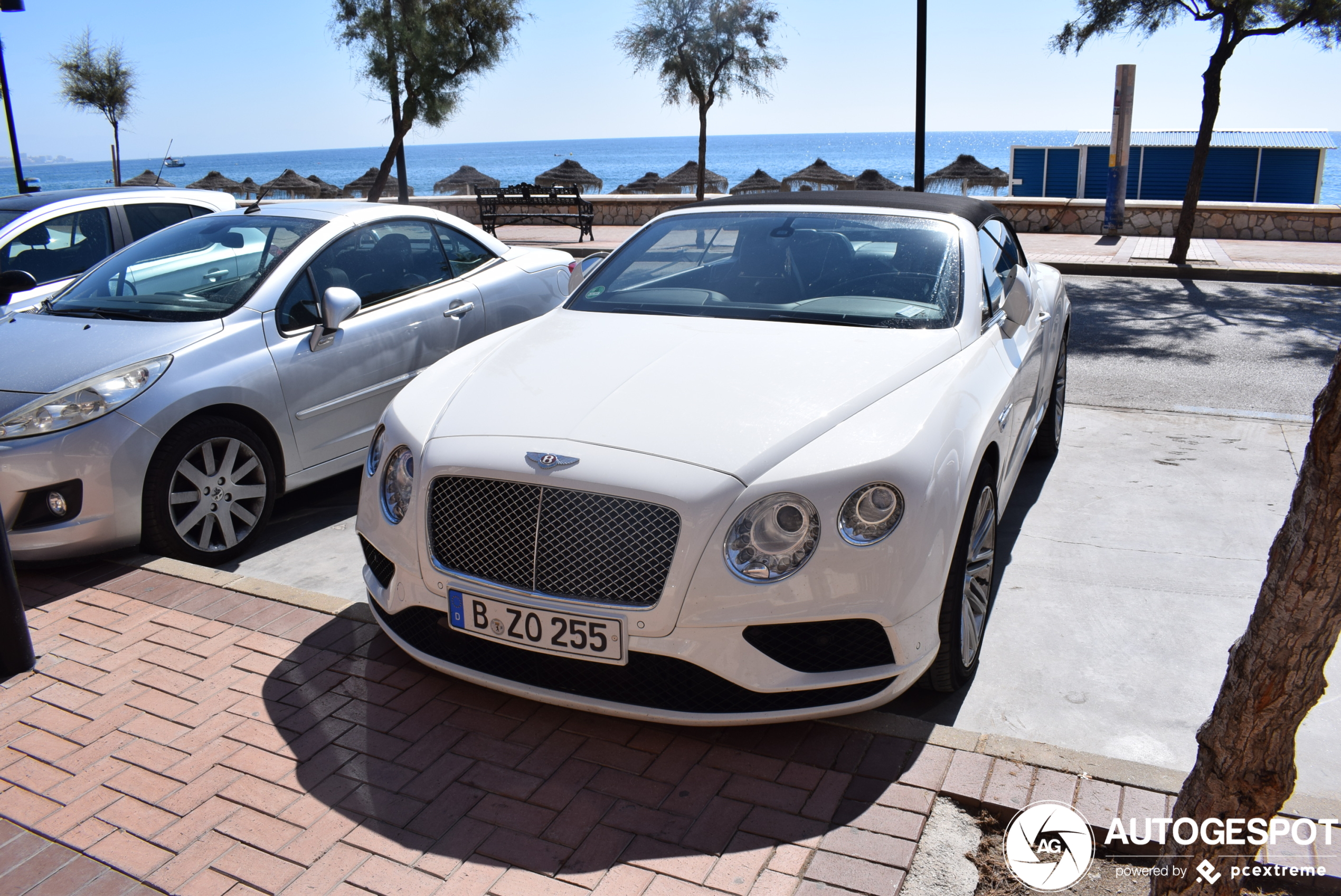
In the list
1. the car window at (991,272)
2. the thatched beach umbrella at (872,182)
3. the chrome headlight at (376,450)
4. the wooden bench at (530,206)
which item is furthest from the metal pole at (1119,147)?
the chrome headlight at (376,450)

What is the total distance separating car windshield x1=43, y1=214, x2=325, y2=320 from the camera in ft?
16.5

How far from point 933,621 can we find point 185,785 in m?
2.28

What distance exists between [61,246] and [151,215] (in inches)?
25.1

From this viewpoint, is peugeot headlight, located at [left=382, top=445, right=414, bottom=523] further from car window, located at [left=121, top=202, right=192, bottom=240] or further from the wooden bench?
the wooden bench

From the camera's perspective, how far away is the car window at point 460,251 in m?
6.15

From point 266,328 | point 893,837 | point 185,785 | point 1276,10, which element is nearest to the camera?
point 893,837

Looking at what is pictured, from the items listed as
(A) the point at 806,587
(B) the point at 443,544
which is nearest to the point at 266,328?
(B) the point at 443,544

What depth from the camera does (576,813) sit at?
2.77 meters

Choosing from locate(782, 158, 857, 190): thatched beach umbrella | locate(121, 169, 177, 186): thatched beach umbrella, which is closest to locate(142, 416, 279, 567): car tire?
locate(121, 169, 177, 186): thatched beach umbrella

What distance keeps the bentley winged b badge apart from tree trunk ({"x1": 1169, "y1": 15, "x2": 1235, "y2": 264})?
12.7m

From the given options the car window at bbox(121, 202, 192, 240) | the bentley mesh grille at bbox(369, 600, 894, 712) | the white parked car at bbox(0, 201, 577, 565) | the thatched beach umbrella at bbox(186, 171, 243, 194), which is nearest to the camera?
the bentley mesh grille at bbox(369, 600, 894, 712)

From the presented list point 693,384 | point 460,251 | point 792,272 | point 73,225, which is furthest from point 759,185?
point 693,384

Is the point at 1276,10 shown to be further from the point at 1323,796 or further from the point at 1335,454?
the point at 1335,454

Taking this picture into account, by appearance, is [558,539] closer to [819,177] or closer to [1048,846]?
[1048,846]
